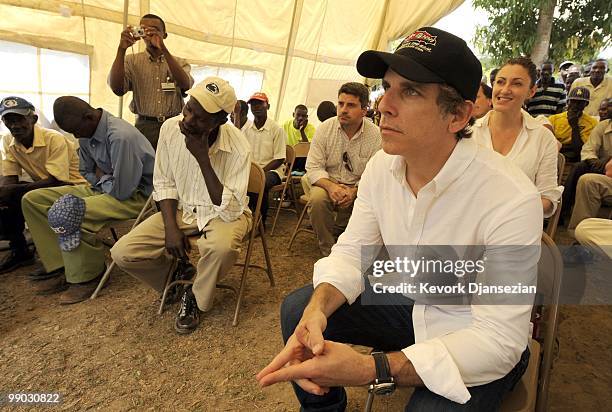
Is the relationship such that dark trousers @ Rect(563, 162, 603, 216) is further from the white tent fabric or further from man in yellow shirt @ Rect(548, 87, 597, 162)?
the white tent fabric

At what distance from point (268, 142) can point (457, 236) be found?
3810mm

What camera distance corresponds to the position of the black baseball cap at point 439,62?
113 cm

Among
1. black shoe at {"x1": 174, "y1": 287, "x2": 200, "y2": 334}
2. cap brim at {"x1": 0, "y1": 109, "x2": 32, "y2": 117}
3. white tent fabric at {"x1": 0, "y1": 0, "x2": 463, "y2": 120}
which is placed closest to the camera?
black shoe at {"x1": 174, "y1": 287, "x2": 200, "y2": 334}

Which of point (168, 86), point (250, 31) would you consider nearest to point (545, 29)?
point (250, 31)

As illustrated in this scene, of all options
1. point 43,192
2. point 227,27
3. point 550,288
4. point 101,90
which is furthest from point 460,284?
point 227,27

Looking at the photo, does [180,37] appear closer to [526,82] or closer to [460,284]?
[526,82]

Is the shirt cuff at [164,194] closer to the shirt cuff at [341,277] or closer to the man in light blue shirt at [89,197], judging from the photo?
the man in light blue shirt at [89,197]

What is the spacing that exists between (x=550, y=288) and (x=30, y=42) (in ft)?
16.7

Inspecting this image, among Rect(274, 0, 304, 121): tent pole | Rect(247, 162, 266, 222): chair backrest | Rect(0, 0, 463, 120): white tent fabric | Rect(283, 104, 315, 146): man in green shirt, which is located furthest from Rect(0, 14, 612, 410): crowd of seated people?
Rect(274, 0, 304, 121): tent pole

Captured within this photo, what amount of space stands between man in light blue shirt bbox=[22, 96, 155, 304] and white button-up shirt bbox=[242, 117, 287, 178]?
6.29 ft

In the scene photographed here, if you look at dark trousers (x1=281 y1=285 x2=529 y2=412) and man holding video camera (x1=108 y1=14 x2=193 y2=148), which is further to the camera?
man holding video camera (x1=108 y1=14 x2=193 y2=148)

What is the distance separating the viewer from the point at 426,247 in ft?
4.34

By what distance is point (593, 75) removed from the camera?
584 centimetres

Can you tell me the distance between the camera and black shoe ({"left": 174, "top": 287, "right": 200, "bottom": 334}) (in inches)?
97.0
